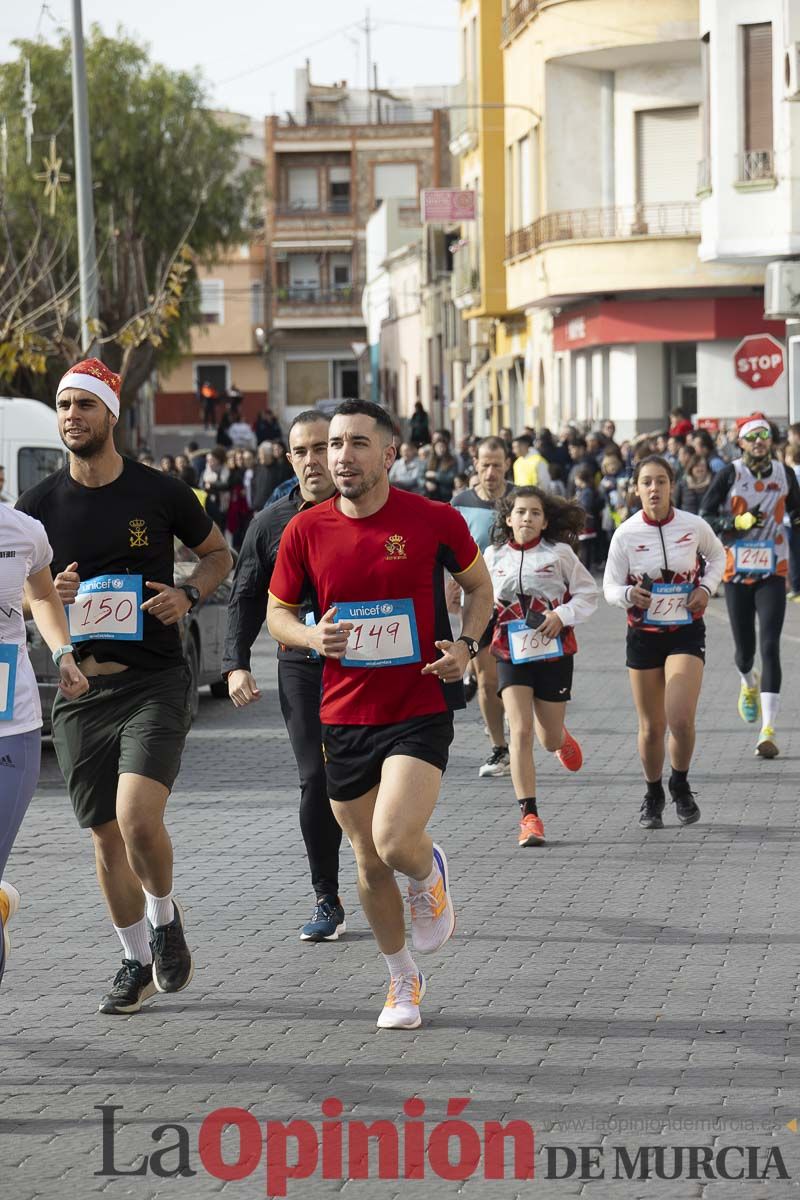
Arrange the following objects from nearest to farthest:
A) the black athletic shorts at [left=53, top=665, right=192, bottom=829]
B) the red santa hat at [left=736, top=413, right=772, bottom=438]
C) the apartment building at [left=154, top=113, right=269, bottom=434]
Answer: the black athletic shorts at [left=53, top=665, right=192, bottom=829] < the red santa hat at [left=736, top=413, right=772, bottom=438] < the apartment building at [left=154, top=113, right=269, bottom=434]

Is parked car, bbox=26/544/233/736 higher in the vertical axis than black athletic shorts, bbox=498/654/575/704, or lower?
lower

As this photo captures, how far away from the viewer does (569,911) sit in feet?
28.9

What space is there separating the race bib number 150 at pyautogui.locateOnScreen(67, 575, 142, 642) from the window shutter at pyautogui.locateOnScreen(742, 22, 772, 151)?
2930cm

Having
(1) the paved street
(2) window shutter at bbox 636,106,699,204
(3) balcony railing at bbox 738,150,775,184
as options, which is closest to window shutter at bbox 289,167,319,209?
(2) window shutter at bbox 636,106,699,204

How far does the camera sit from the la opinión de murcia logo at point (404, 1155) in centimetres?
532

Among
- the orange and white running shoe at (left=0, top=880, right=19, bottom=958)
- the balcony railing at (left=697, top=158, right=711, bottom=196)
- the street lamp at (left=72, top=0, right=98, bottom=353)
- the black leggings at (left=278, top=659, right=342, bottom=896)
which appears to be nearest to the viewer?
the orange and white running shoe at (left=0, top=880, right=19, bottom=958)

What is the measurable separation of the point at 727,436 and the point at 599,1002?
80.4ft

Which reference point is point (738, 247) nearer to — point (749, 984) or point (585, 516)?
point (585, 516)

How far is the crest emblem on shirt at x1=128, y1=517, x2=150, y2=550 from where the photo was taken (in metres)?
7.25

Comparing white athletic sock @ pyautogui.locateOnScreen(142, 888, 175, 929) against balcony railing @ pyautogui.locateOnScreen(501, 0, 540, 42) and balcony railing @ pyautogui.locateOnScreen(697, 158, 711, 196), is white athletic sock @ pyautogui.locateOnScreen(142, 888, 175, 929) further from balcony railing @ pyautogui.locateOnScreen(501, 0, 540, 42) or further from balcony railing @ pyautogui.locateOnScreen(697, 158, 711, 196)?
balcony railing @ pyautogui.locateOnScreen(501, 0, 540, 42)

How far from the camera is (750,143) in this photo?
3500cm

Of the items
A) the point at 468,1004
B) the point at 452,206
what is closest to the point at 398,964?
the point at 468,1004

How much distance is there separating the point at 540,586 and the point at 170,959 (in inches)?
169

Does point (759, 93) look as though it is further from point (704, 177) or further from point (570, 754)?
point (570, 754)
